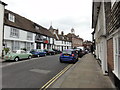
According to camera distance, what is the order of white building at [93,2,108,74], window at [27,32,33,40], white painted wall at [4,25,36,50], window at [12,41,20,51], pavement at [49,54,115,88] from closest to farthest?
pavement at [49,54,115,88]
white building at [93,2,108,74]
white painted wall at [4,25,36,50]
window at [12,41,20,51]
window at [27,32,33,40]

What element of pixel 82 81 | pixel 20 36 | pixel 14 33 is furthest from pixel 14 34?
pixel 82 81

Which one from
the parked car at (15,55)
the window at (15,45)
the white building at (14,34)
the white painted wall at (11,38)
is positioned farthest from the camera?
the window at (15,45)

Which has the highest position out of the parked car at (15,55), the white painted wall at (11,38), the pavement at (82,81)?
the white painted wall at (11,38)

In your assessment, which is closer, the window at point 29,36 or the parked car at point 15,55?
the parked car at point 15,55

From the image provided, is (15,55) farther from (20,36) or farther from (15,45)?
(20,36)

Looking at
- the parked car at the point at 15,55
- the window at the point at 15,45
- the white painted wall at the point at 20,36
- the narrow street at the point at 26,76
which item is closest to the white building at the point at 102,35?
the narrow street at the point at 26,76

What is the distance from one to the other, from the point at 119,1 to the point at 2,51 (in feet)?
54.7

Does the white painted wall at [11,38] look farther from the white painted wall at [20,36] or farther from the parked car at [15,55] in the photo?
the parked car at [15,55]

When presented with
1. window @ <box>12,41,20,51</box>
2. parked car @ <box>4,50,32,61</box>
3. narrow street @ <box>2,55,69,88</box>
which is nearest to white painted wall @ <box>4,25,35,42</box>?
window @ <box>12,41,20,51</box>

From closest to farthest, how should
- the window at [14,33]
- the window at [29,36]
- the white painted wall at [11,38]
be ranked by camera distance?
the white painted wall at [11,38]
the window at [14,33]
the window at [29,36]

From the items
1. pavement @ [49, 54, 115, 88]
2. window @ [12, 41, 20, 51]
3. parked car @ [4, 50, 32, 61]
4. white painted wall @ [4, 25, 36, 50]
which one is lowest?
pavement @ [49, 54, 115, 88]

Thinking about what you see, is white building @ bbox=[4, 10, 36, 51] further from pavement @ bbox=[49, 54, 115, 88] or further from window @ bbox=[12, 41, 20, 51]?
pavement @ bbox=[49, 54, 115, 88]

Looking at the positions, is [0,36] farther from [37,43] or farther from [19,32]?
[37,43]

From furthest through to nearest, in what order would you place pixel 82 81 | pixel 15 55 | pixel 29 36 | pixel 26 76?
pixel 29 36 → pixel 15 55 → pixel 26 76 → pixel 82 81
